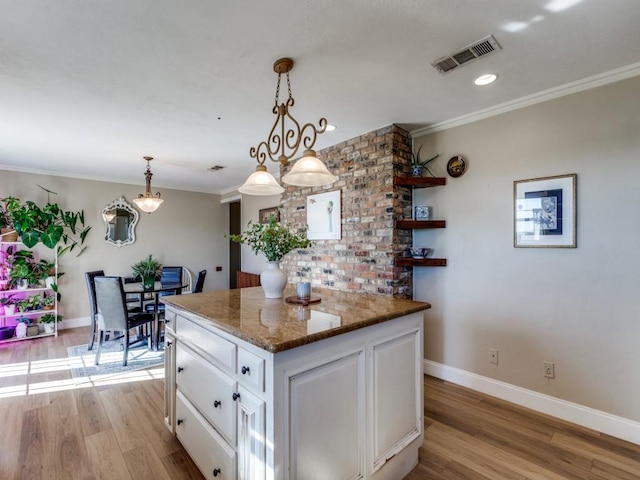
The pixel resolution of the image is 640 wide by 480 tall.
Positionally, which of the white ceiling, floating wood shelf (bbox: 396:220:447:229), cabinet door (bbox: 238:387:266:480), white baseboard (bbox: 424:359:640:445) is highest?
the white ceiling

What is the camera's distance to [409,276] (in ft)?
10.3

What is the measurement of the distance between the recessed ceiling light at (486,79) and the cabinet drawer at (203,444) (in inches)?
110

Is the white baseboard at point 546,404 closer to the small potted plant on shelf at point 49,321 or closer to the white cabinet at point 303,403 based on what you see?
the white cabinet at point 303,403

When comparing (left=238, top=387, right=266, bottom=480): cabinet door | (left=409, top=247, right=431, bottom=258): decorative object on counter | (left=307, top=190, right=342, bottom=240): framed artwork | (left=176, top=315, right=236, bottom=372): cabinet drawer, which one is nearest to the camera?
(left=238, top=387, right=266, bottom=480): cabinet door

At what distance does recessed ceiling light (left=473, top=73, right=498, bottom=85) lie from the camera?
2.19 meters

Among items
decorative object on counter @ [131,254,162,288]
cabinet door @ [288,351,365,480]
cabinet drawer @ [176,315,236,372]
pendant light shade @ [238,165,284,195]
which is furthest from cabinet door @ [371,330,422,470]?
decorative object on counter @ [131,254,162,288]

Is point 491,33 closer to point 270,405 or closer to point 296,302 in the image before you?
point 296,302

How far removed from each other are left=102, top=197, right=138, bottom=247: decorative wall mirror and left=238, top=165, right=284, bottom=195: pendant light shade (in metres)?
4.39

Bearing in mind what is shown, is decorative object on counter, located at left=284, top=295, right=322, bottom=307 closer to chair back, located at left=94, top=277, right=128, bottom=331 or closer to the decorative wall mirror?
chair back, located at left=94, top=277, right=128, bottom=331

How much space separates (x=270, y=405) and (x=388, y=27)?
1.98 metres

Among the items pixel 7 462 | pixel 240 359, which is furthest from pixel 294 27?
pixel 7 462

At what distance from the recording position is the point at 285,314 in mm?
1655

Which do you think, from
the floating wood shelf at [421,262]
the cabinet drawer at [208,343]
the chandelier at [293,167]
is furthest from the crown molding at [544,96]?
the cabinet drawer at [208,343]

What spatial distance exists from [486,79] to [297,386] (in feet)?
7.95
